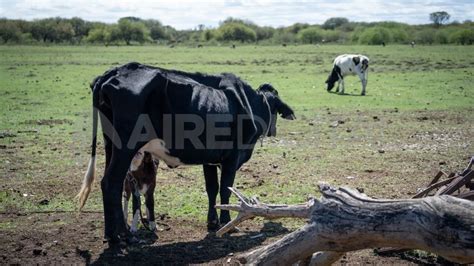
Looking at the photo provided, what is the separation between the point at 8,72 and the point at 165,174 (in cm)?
2459

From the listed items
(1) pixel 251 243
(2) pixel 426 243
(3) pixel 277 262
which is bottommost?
(1) pixel 251 243

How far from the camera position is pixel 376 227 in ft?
16.3

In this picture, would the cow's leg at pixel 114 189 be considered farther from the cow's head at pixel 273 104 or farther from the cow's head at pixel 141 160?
the cow's head at pixel 273 104

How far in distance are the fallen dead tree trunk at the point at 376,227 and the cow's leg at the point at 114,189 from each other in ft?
8.43

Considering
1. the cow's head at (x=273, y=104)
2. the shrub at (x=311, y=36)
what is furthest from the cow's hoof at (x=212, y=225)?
the shrub at (x=311, y=36)

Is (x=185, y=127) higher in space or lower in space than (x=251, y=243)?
higher

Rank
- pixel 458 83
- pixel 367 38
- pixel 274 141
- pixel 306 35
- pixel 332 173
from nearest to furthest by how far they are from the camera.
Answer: pixel 332 173 < pixel 274 141 < pixel 458 83 < pixel 367 38 < pixel 306 35

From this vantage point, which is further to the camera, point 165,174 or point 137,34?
point 137,34

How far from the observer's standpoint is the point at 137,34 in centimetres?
10175

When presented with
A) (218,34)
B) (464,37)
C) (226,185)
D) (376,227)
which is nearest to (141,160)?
(226,185)

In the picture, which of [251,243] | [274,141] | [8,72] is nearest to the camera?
[251,243]

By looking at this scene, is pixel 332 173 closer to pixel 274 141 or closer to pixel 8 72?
pixel 274 141

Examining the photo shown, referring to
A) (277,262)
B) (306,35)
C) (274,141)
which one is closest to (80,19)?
(306,35)

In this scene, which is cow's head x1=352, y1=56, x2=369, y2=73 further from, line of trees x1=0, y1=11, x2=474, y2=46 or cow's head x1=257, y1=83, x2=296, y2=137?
line of trees x1=0, y1=11, x2=474, y2=46
